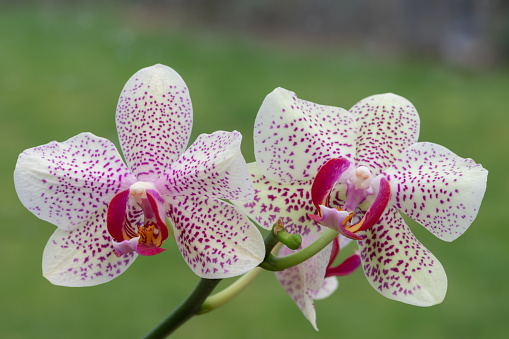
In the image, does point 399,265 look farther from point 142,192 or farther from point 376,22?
point 376,22

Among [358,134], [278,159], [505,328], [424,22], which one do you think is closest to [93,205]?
[278,159]

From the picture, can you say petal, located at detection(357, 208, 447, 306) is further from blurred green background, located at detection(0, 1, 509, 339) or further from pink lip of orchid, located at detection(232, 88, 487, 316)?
blurred green background, located at detection(0, 1, 509, 339)

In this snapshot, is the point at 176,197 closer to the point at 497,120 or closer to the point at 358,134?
the point at 358,134

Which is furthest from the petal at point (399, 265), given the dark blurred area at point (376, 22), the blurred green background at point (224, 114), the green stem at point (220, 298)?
the dark blurred area at point (376, 22)

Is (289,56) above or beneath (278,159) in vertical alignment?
beneath

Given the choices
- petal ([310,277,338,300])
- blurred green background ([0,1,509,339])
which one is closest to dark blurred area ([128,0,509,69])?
blurred green background ([0,1,509,339])

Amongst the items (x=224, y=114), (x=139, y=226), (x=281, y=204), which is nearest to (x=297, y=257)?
(x=281, y=204)
